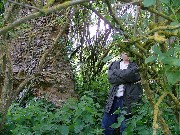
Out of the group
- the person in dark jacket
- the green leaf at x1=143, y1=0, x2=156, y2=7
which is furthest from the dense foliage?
the person in dark jacket

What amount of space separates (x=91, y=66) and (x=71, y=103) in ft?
7.46

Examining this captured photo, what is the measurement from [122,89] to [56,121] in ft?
3.17

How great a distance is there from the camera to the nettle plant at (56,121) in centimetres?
333

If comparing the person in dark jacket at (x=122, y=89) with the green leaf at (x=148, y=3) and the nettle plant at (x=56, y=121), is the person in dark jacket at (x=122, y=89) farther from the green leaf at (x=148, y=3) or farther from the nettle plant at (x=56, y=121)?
the green leaf at (x=148, y=3)

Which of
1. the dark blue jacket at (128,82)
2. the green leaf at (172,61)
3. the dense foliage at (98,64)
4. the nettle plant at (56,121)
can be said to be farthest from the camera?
the dark blue jacket at (128,82)

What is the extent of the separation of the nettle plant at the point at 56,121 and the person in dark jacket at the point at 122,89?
47cm

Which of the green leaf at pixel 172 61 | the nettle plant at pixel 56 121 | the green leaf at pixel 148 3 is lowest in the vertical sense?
the nettle plant at pixel 56 121

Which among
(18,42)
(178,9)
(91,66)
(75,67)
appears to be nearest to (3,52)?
(178,9)

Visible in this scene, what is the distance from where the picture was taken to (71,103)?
3840 millimetres

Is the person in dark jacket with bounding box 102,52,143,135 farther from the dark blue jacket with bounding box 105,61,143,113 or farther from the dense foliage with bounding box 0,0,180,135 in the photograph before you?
the dense foliage with bounding box 0,0,180,135

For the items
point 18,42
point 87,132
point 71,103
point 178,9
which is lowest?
point 87,132

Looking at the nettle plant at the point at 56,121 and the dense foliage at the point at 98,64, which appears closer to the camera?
the dense foliage at the point at 98,64

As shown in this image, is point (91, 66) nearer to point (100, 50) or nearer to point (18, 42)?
point (100, 50)

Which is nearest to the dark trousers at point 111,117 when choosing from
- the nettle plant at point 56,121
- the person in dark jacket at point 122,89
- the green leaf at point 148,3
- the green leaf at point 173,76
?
the person in dark jacket at point 122,89
